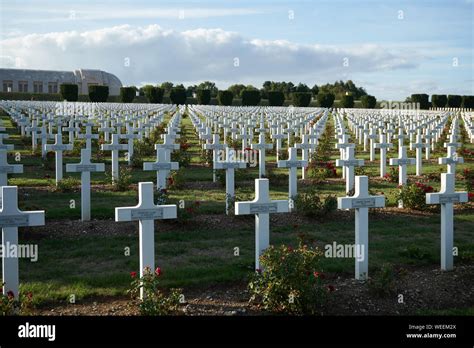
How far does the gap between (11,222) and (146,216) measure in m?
1.17

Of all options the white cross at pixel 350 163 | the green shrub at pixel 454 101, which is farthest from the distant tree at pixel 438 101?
the white cross at pixel 350 163

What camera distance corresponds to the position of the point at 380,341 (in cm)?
466

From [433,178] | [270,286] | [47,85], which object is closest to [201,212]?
[270,286]

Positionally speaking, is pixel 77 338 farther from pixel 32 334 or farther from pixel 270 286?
pixel 270 286

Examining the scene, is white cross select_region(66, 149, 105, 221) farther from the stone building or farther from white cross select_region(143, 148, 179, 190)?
the stone building

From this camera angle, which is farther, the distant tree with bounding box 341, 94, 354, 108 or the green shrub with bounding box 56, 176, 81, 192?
the distant tree with bounding box 341, 94, 354, 108

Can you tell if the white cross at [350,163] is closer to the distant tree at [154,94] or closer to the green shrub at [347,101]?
the green shrub at [347,101]

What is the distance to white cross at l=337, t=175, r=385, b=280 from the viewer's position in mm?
6285

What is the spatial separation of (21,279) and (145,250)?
4.88 ft

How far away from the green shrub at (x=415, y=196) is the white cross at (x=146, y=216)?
503 centimetres

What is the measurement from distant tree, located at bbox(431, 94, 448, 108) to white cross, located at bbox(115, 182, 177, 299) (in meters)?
56.4

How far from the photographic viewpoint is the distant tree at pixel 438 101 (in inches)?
2311

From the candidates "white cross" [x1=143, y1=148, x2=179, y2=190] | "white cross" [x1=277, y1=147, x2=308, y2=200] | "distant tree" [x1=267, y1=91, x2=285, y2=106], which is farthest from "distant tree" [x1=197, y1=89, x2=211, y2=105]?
"white cross" [x1=143, y1=148, x2=179, y2=190]

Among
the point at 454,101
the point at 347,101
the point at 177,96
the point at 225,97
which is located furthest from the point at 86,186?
the point at 454,101
